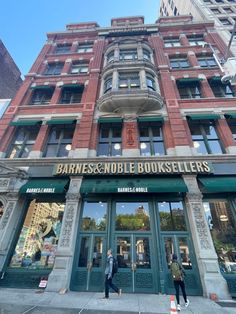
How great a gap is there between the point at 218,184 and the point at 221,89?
989 centimetres

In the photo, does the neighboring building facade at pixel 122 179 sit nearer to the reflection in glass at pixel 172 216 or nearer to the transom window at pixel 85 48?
the reflection in glass at pixel 172 216

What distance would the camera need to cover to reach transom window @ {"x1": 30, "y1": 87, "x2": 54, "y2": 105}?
16594 millimetres

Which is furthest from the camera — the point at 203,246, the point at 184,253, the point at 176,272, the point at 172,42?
the point at 172,42

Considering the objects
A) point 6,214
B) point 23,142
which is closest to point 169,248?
point 6,214

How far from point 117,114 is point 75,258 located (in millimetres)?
10058

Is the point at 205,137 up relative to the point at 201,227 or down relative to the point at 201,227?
up

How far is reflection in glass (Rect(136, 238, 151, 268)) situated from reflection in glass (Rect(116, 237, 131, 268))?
473 mm

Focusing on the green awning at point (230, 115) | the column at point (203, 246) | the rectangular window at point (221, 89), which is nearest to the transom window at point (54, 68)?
the rectangular window at point (221, 89)

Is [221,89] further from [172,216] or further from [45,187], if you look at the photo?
[45,187]

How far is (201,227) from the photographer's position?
9.64 meters

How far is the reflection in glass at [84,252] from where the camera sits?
9.75 meters

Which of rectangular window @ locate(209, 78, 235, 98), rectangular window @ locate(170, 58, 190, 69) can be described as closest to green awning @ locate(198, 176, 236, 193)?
rectangular window @ locate(209, 78, 235, 98)

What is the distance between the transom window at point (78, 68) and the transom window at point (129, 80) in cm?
454

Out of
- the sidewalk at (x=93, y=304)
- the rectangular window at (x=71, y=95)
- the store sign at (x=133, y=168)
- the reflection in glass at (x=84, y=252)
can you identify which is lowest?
the sidewalk at (x=93, y=304)
